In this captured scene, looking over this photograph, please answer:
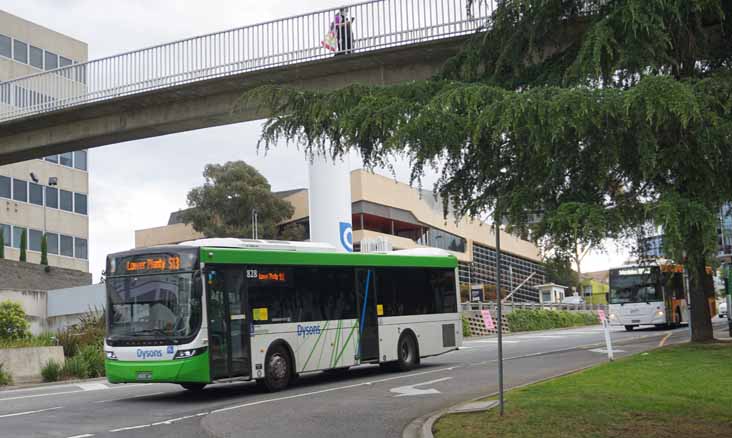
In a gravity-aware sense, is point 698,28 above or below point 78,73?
below

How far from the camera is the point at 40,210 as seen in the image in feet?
205

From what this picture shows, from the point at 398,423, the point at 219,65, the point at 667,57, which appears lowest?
the point at 398,423

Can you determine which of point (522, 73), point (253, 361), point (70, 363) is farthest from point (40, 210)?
point (522, 73)

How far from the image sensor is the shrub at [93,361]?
79.5ft

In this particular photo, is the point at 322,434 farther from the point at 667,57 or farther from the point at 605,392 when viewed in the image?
the point at 667,57

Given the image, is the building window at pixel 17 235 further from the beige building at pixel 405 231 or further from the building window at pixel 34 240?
the beige building at pixel 405 231

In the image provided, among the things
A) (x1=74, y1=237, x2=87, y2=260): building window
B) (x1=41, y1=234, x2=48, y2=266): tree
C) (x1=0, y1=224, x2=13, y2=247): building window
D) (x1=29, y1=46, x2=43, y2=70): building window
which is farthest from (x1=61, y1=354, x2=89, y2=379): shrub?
(x1=29, y1=46, x2=43, y2=70): building window

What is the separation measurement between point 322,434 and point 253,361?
5.67m

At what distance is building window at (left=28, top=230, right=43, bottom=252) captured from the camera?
6183 centimetres

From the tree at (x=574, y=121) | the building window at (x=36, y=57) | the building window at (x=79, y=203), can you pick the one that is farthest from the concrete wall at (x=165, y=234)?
the tree at (x=574, y=121)

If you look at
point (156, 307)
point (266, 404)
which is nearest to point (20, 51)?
point (156, 307)

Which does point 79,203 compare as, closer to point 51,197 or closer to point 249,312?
point 51,197

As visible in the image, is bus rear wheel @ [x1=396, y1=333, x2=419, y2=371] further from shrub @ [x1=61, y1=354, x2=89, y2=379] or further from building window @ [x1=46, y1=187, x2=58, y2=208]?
building window @ [x1=46, y1=187, x2=58, y2=208]

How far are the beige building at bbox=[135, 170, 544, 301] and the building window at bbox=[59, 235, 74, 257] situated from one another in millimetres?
8212
